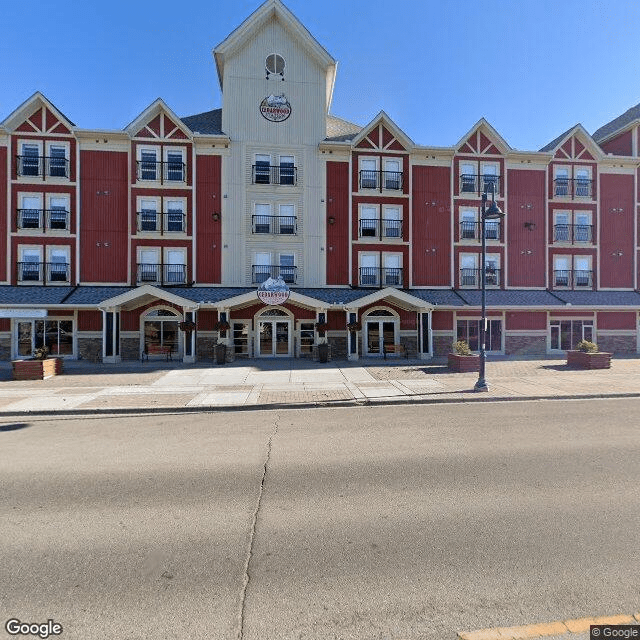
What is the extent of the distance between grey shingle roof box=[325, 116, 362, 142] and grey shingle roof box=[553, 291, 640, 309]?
1770 cm

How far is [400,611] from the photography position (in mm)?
2961

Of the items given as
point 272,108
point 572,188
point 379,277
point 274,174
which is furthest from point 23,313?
point 572,188

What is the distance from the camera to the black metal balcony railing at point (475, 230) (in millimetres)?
24859

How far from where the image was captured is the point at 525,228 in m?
25.3

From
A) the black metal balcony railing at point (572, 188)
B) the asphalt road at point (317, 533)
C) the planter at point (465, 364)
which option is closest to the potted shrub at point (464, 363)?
the planter at point (465, 364)

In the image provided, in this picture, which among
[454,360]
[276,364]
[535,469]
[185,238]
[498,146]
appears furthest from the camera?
[498,146]

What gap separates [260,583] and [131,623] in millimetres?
1032

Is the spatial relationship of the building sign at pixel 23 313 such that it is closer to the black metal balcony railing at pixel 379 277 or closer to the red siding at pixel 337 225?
the red siding at pixel 337 225

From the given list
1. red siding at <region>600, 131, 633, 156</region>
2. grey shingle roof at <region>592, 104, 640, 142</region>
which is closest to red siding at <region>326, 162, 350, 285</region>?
red siding at <region>600, 131, 633, 156</region>

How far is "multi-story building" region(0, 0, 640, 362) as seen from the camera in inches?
851

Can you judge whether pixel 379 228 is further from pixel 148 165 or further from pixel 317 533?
pixel 317 533

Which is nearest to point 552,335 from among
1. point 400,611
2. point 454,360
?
point 454,360

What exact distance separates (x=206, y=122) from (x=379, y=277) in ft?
51.9

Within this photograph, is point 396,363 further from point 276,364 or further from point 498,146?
point 498,146
